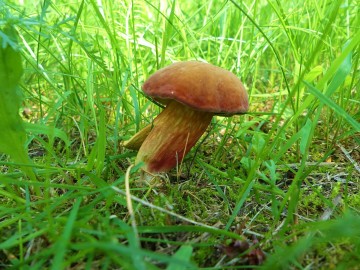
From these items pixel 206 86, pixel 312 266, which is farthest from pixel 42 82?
pixel 312 266

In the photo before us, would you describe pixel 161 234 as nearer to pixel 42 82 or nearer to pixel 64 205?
pixel 64 205

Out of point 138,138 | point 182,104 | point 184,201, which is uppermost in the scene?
point 182,104

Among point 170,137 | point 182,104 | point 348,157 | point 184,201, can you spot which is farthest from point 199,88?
point 348,157

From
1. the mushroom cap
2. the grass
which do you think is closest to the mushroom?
the mushroom cap

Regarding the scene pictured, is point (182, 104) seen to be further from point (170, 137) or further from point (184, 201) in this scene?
point (184, 201)

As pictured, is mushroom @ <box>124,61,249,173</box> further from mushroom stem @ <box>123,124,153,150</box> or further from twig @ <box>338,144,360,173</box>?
twig @ <box>338,144,360,173</box>
